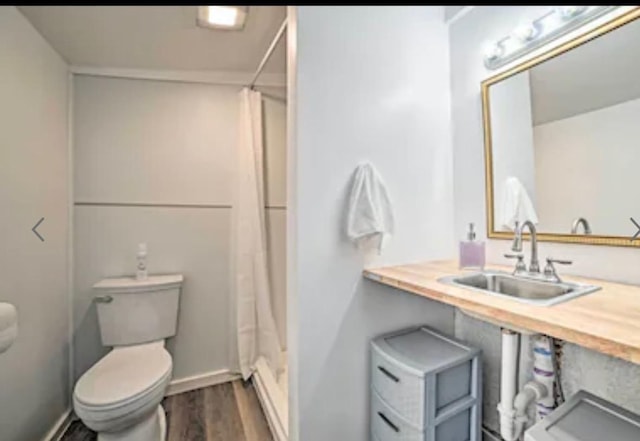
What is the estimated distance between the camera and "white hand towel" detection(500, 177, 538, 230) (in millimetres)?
1483

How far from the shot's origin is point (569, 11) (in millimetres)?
1297

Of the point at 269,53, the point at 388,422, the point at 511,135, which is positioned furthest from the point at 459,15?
the point at 388,422

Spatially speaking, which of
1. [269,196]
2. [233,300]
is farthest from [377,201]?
[233,300]

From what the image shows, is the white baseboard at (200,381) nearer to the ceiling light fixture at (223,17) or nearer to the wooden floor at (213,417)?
the wooden floor at (213,417)

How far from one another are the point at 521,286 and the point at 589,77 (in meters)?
0.82

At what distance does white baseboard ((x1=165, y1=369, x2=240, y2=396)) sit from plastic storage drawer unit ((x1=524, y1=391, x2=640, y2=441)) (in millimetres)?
1938

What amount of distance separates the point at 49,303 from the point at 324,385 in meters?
1.49

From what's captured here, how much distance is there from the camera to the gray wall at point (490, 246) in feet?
3.91

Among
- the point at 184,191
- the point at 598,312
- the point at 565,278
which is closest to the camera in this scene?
A: the point at 598,312

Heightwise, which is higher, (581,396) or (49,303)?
(49,303)

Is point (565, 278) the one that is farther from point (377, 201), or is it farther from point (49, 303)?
point (49, 303)

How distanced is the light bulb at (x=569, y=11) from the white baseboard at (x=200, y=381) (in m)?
2.60

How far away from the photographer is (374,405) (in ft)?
4.87

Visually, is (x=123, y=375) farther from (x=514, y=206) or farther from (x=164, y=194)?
(x=514, y=206)
